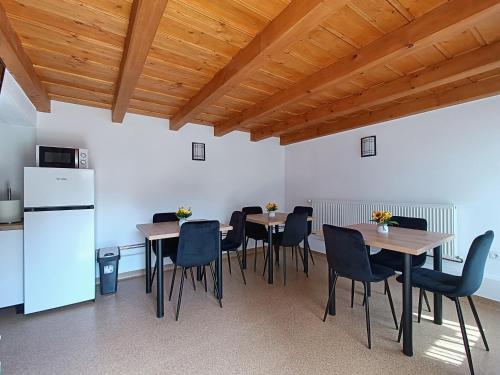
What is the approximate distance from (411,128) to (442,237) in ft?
5.80

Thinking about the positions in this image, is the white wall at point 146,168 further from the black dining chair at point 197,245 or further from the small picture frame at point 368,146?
the small picture frame at point 368,146

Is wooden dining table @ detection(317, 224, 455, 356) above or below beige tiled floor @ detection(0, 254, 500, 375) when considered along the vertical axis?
above

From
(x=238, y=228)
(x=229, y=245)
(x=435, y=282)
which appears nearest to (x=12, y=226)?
(x=229, y=245)

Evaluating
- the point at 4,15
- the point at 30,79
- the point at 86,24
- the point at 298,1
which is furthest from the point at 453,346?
the point at 30,79

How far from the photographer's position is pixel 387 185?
3.56 metres

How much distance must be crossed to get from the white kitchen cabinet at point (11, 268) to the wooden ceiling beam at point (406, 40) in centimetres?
311

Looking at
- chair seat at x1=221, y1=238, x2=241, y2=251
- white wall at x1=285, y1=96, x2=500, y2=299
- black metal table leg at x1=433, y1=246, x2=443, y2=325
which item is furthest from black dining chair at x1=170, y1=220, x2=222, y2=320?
white wall at x1=285, y1=96, x2=500, y2=299

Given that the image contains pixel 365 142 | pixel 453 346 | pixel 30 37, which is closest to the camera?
pixel 30 37

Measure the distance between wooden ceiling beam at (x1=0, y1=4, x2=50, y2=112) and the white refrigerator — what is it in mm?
779

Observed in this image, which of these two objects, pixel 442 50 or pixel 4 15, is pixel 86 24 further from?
pixel 442 50

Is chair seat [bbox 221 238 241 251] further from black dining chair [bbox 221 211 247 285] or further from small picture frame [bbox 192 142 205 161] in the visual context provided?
small picture frame [bbox 192 142 205 161]

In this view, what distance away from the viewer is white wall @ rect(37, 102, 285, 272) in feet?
10.6

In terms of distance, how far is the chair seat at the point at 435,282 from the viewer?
5.74 ft

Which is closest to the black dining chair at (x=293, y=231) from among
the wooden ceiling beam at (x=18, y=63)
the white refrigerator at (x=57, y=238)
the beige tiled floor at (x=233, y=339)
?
the beige tiled floor at (x=233, y=339)
